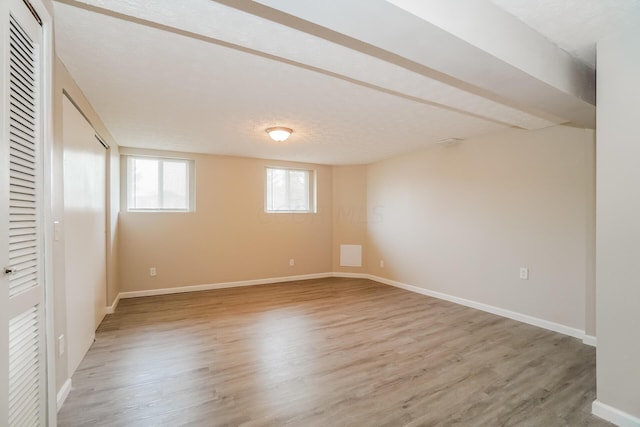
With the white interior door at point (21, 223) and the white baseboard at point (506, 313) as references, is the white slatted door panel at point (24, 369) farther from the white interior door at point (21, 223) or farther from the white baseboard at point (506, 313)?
the white baseboard at point (506, 313)

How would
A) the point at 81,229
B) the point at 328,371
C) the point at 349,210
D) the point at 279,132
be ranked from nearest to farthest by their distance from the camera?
the point at 328,371 < the point at 81,229 < the point at 279,132 < the point at 349,210

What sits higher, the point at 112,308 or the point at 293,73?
the point at 293,73

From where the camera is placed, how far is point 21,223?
1.24 metres

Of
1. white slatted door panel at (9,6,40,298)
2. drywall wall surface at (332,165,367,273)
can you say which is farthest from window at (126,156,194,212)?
white slatted door panel at (9,6,40,298)

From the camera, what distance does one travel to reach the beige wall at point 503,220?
310cm

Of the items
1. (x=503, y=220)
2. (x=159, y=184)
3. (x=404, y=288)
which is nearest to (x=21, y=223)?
(x=159, y=184)

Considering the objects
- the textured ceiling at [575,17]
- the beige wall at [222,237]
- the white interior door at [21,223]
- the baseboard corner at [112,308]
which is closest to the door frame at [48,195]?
the white interior door at [21,223]

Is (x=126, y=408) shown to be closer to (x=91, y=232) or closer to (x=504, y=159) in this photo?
(x=91, y=232)

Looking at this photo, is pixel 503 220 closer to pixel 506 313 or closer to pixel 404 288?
pixel 506 313

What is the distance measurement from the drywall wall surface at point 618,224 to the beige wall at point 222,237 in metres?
4.48

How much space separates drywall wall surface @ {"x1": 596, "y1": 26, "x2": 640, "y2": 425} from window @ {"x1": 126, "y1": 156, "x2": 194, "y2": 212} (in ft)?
16.3

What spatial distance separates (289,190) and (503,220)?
3645mm

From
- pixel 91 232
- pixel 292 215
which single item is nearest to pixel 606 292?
pixel 91 232

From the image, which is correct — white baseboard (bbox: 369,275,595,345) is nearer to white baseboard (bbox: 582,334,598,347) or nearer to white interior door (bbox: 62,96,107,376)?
white baseboard (bbox: 582,334,598,347)
